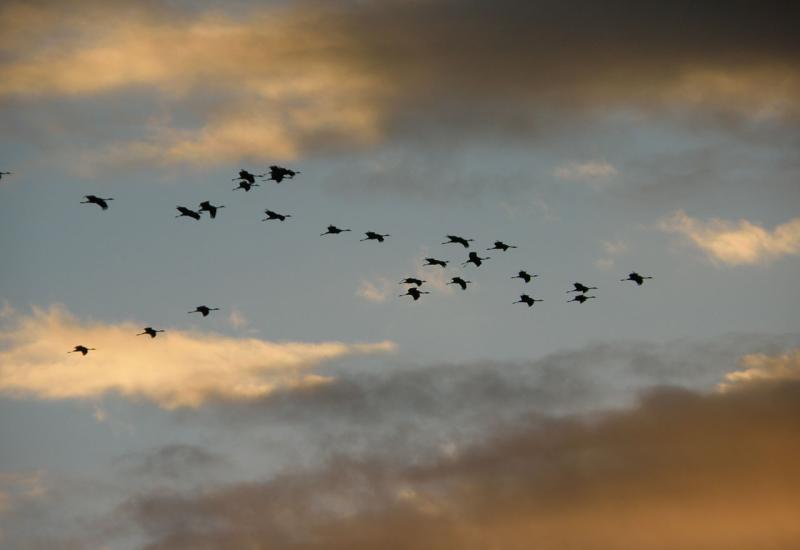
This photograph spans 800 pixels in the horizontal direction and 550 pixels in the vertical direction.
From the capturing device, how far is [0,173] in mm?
186875

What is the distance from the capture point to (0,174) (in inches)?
7333

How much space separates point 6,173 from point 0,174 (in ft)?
5.40

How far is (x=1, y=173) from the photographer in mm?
187000

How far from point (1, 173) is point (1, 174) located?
0.39m

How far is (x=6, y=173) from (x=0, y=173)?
1.05m

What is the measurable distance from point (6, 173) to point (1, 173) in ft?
3.00

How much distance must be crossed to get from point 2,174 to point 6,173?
901 millimetres

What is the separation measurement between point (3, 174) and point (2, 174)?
0.50 meters

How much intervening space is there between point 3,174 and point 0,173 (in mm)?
642

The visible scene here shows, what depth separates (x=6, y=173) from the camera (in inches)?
7397

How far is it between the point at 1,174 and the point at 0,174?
376 mm
